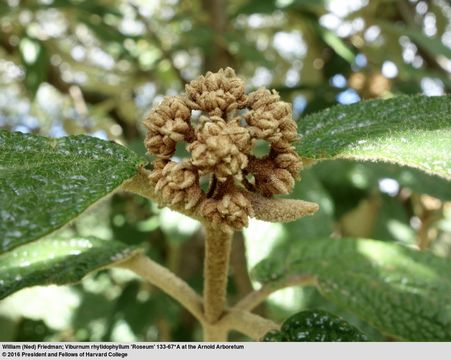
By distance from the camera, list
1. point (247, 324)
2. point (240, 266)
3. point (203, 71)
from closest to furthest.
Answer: point (247, 324), point (240, 266), point (203, 71)

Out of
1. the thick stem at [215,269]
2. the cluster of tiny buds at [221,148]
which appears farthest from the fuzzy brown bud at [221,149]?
the thick stem at [215,269]

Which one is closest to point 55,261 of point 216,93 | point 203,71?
point 216,93

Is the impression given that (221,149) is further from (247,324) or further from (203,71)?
(203,71)

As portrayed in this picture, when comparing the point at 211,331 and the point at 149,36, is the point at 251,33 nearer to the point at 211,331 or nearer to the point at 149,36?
the point at 149,36

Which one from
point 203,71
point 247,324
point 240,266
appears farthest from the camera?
point 203,71

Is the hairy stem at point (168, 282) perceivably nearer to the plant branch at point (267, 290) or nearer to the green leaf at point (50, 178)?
the plant branch at point (267, 290)

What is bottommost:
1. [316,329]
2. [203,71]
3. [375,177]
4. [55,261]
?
[316,329]

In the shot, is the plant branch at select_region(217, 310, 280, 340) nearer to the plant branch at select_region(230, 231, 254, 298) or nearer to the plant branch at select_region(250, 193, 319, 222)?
the plant branch at select_region(250, 193, 319, 222)
